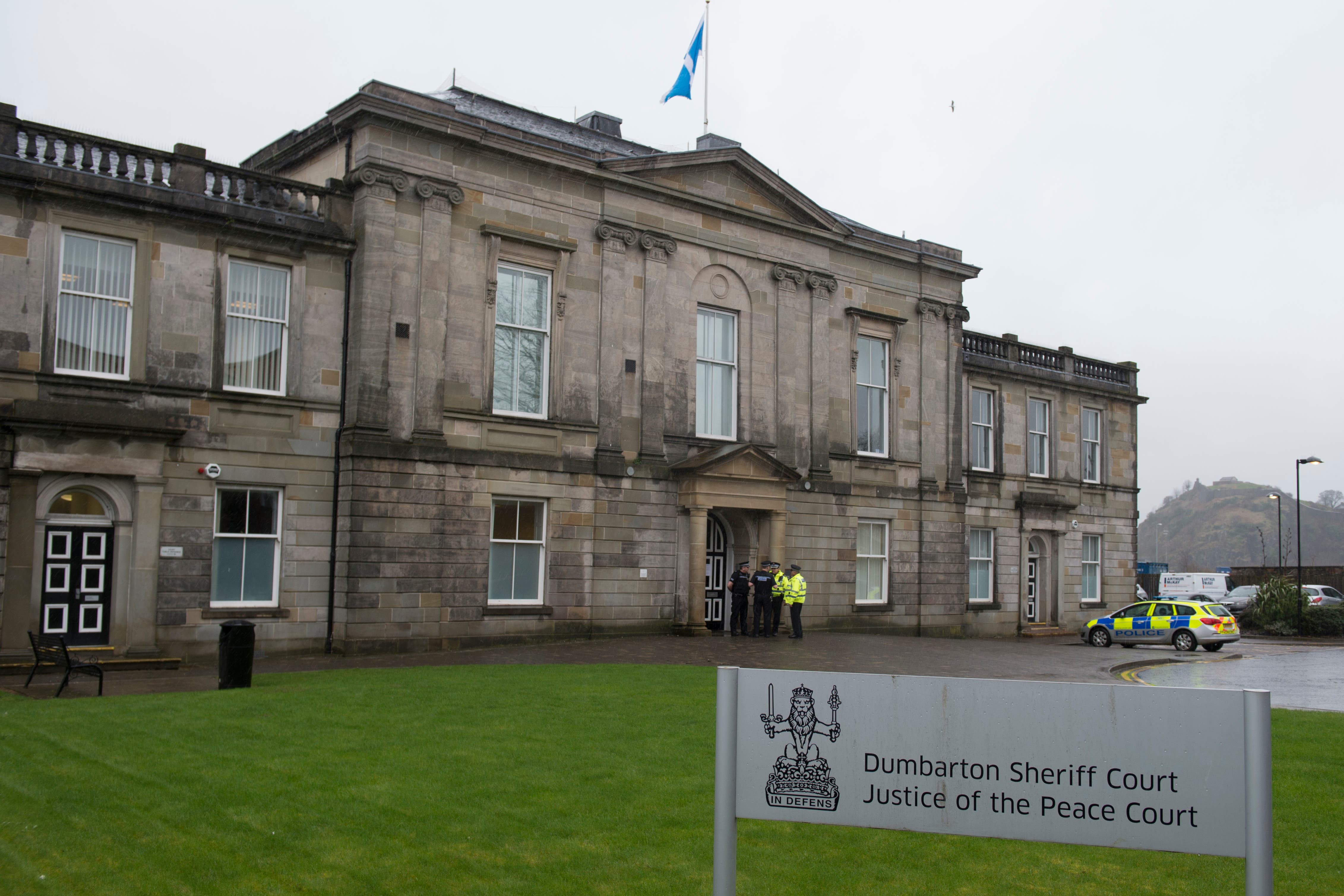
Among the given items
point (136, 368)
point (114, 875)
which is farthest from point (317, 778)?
point (136, 368)

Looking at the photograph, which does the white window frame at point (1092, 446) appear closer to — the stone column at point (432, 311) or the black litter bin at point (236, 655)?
the stone column at point (432, 311)

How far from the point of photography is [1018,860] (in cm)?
779

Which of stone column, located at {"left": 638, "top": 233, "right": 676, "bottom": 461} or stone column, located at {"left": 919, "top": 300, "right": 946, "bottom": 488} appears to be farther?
stone column, located at {"left": 919, "top": 300, "right": 946, "bottom": 488}

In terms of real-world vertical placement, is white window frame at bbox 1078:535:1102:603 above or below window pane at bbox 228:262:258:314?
below

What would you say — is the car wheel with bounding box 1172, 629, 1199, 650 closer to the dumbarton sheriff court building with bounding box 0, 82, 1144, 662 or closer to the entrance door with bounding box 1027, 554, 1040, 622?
the dumbarton sheriff court building with bounding box 0, 82, 1144, 662

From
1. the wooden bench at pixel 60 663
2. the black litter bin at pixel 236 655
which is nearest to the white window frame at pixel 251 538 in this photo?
the wooden bench at pixel 60 663

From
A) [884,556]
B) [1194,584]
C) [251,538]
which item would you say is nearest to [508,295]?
[251,538]

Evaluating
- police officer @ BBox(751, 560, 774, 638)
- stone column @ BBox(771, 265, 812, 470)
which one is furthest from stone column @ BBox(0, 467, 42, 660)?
stone column @ BBox(771, 265, 812, 470)

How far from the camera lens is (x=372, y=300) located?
2203 centimetres

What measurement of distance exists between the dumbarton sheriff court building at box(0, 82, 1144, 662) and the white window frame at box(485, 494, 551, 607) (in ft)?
0.26

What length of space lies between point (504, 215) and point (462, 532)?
270 inches

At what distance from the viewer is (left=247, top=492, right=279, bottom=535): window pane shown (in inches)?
835

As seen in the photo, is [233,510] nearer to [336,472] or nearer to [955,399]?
[336,472]

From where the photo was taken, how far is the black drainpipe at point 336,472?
854 inches
